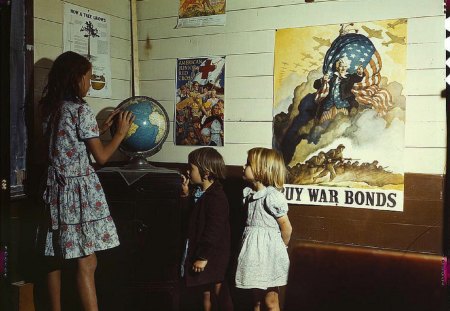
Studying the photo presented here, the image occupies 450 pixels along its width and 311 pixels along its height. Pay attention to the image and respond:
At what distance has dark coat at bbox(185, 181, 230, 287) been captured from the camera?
139 inches

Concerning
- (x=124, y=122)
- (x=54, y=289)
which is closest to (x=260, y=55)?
(x=124, y=122)

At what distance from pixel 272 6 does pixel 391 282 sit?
2.23 meters

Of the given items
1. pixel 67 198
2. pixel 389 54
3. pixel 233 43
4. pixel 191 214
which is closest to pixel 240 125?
pixel 233 43

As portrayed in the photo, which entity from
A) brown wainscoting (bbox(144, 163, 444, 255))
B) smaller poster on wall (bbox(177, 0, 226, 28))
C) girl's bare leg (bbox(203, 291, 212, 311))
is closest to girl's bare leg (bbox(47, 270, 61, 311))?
girl's bare leg (bbox(203, 291, 212, 311))

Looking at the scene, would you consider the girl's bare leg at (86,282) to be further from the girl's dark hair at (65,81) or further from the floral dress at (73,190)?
the girl's dark hair at (65,81)

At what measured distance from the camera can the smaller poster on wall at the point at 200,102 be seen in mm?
4391

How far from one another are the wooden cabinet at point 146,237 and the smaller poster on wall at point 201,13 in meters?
1.36

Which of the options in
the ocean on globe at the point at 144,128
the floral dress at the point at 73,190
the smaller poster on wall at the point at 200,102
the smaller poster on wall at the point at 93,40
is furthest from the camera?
the smaller poster on wall at the point at 200,102

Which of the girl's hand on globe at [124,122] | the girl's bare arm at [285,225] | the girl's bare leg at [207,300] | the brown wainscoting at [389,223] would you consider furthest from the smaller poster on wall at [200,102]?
the girl's bare leg at [207,300]

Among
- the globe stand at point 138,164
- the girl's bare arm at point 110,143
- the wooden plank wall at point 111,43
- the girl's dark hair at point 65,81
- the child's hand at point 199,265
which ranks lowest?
the child's hand at point 199,265

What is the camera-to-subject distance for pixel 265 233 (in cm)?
351

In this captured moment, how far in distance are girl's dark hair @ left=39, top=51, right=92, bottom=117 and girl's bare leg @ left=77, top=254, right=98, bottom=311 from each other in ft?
3.15

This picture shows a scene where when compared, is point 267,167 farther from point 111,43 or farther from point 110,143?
point 111,43

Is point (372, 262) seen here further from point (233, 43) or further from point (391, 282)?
point (233, 43)
